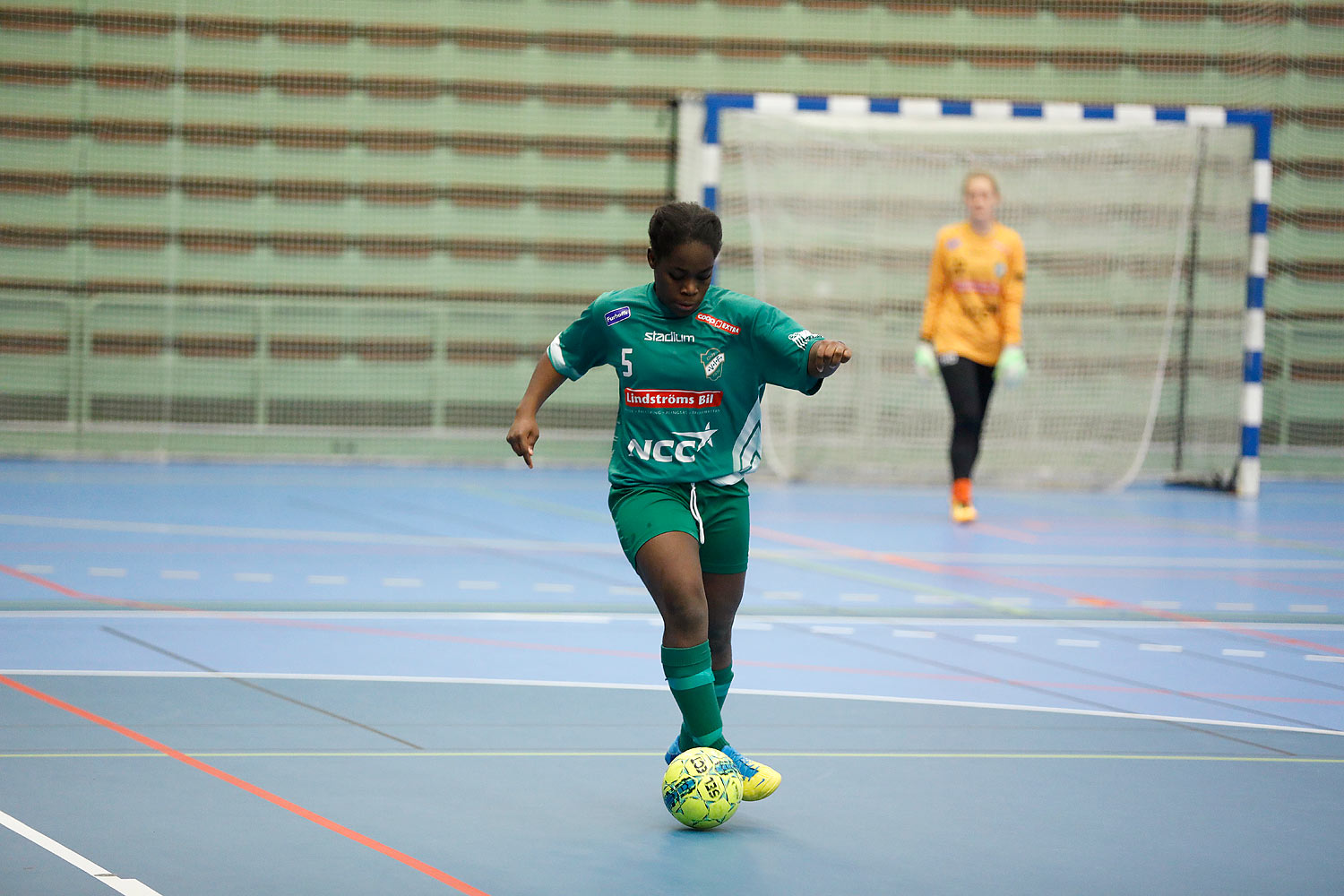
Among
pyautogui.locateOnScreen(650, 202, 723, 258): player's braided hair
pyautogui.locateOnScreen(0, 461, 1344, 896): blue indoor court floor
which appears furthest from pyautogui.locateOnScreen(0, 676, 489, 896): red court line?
pyautogui.locateOnScreen(650, 202, 723, 258): player's braided hair

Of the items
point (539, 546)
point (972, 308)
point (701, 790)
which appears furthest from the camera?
point (972, 308)

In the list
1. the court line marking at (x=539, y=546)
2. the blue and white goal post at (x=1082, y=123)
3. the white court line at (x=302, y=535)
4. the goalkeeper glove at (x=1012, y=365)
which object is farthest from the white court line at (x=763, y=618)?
the blue and white goal post at (x=1082, y=123)

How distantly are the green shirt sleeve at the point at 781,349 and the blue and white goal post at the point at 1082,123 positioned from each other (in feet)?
22.5

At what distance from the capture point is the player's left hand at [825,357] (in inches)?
133

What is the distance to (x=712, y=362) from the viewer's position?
11.7 ft

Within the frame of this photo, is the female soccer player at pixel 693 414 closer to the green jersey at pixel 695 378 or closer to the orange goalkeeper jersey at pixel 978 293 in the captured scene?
the green jersey at pixel 695 378

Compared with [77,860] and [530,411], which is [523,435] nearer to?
[530,411]

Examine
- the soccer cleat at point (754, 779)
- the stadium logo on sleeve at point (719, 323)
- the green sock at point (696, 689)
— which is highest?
the stadium logo on sleeve at point (719, 323)

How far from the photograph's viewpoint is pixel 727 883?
2.91 meters

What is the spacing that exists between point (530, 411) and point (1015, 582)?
3.88 meters

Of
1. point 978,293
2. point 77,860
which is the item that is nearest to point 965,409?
point 978,293

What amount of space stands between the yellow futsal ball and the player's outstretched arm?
0.75 m

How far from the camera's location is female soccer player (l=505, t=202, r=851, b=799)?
343 centimetres

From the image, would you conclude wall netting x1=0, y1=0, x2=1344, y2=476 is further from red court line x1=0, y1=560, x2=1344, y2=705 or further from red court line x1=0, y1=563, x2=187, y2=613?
red court line x1=0, y1=560, x2=1344, y2=705
